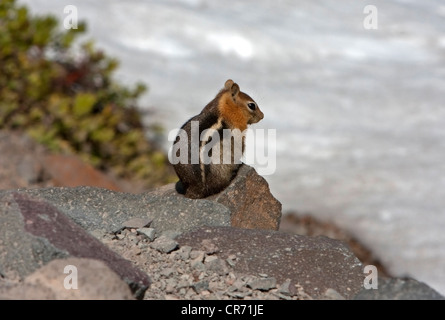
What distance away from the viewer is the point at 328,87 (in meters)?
14.7

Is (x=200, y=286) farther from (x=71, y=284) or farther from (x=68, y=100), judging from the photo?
(x=68, y=100)

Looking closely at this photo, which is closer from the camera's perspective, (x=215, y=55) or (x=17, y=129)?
(x=17, y=129)

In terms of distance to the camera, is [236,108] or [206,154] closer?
[206,154]

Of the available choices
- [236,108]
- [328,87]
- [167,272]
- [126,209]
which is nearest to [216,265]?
[167,272]

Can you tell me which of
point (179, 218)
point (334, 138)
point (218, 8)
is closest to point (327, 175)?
point (334, 138)

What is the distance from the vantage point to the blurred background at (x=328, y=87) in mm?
11758

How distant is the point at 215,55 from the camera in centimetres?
1520

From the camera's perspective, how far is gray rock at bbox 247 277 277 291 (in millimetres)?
5053

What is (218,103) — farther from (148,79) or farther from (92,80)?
(148,79)

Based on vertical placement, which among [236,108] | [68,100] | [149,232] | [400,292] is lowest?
[400,292]

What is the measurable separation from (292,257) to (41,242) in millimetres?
1635

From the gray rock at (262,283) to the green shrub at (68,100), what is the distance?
6252 millimetres

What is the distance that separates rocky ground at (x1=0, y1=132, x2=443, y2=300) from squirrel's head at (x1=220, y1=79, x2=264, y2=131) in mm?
475
